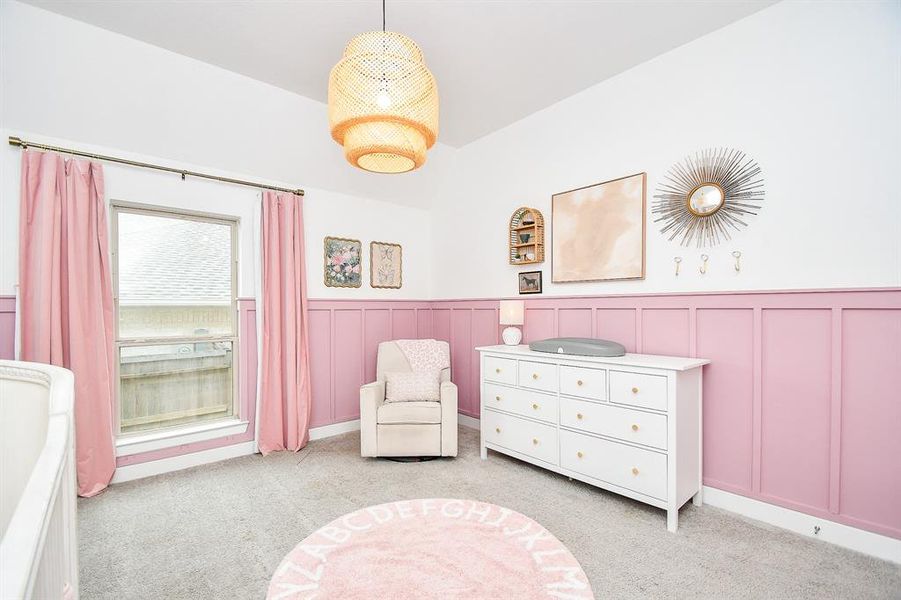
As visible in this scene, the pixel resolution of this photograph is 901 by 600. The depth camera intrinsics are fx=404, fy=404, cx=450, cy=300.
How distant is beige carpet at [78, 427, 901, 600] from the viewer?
191 centimetres

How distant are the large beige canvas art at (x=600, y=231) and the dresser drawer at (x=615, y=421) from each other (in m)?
1.04

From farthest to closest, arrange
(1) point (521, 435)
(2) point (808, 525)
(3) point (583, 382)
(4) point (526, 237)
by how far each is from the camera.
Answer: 1. (4) point (526, 237)
2. (1) point (521, 435)
3. (3) point (583, 382)
4. (2) point (808, 525)

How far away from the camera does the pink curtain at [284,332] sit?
11.9ft

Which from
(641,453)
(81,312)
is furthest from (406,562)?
(81,312)

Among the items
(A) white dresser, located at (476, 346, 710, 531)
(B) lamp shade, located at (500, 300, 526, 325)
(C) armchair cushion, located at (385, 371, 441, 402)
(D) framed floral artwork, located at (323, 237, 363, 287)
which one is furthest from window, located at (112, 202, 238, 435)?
(A) white dresser, located at (476, 346, 710, 531)

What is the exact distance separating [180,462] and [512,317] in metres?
3.01

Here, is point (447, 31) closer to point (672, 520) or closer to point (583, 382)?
point (583, 382)

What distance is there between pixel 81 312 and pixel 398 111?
2772 mm

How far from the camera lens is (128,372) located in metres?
3.22

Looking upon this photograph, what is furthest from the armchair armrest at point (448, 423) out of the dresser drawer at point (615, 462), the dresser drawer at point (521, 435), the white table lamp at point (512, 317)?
the dresser drawer at point (615, 462)

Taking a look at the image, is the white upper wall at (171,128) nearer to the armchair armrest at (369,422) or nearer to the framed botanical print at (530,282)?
the armchair armrest at (369,422)

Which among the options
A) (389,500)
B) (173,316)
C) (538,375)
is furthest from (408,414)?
(173,316)

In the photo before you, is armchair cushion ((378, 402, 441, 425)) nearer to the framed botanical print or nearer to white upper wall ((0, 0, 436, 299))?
the framed botanical print

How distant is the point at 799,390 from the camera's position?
235cm
